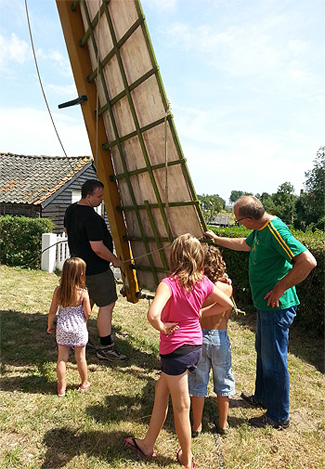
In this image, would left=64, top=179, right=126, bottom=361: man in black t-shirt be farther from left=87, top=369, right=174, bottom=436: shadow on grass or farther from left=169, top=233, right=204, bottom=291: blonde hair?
left=169, top=233, right=204, bottom=291: blonde hair

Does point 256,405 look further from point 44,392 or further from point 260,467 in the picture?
point 44,392

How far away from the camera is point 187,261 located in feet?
7.72

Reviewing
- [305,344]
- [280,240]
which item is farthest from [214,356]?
[305,344]

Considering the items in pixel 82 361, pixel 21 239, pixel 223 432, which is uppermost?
pixel 21 239

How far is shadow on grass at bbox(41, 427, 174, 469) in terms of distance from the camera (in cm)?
248

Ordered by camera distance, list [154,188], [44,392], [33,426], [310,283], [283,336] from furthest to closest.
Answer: [310,283], [154,188], [44,392], [283,336], [33,426]

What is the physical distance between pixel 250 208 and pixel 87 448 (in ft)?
7.88

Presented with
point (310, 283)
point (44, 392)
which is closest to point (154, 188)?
point (44, 392)

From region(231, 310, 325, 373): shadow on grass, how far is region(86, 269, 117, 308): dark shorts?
3008 millimetres

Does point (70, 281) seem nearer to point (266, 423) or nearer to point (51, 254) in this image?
point (266, 423)

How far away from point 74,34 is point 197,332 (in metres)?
4.09

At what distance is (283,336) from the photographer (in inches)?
119

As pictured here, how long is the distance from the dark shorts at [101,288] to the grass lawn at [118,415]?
798 mm

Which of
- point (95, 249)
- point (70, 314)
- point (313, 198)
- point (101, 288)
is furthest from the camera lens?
point (313, 198)
